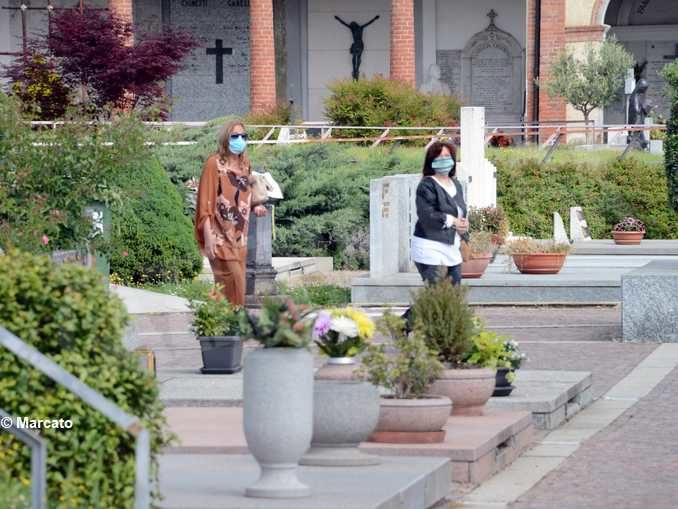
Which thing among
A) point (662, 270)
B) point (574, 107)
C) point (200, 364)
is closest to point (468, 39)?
point (574, 107)

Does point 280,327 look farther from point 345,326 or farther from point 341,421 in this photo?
point 345,326

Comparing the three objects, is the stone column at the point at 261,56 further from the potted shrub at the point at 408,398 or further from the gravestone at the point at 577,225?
the potted shrub at the point at 408,398

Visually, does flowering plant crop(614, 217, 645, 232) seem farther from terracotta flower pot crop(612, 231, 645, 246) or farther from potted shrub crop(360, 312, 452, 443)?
potted shrub crop(360, 312, 452, 443)

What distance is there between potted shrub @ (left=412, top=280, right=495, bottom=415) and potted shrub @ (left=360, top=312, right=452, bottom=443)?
0.65 meters

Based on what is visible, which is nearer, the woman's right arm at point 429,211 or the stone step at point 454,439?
the stone step at point 454,439

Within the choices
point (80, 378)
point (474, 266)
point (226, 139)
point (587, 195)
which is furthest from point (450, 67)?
point (80, 378)

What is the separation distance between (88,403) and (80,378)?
0.48 meters

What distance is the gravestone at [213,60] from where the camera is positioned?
54656 millimetres

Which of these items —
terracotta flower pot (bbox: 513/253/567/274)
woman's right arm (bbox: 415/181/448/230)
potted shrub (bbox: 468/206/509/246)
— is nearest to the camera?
woman's right arm (bbox: 415/181/448/230)

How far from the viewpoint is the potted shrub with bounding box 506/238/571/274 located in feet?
66.6

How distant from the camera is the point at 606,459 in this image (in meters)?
9.53

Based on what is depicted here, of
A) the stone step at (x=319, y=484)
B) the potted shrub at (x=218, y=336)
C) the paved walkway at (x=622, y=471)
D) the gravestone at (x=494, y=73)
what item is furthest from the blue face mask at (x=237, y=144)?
the gravestone at (x=494, y=73)

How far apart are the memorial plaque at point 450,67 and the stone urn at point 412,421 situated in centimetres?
4365

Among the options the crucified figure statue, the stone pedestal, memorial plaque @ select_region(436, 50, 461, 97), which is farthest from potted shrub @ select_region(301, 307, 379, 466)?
the crucified figure statue
